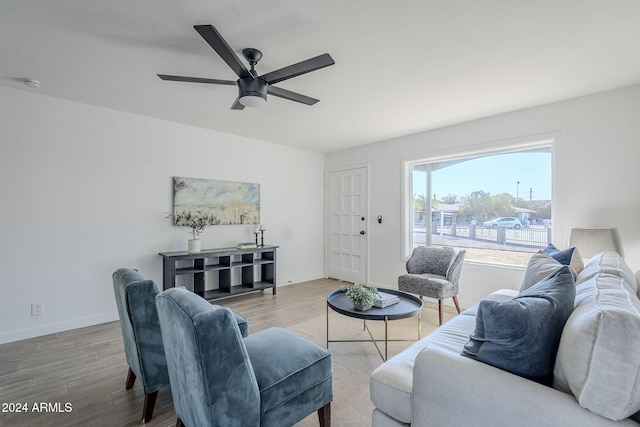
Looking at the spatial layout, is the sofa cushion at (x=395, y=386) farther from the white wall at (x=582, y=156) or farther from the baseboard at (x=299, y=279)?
the baseboard at (x=299, y=279)

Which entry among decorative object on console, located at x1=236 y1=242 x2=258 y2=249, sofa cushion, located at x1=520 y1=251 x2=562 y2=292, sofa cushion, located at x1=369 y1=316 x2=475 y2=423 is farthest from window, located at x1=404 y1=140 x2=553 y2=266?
sofa cushion, located at x1=369 y1=316 x2=475 y2=423

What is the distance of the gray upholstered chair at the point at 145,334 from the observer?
67.1 inches

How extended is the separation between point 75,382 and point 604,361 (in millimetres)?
3065

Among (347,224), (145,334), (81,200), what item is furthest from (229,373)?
(347,224)

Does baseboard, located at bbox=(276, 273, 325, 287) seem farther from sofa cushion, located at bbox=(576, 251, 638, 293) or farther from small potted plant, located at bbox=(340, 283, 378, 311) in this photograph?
sofa cushion, located at bbox=(576, 251, 638, 293)

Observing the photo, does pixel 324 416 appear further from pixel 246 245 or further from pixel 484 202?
pixel 484 202

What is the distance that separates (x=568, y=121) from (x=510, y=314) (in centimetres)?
309

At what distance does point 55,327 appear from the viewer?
3.08 meters

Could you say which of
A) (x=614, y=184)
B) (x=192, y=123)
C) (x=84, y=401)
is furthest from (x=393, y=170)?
(x=84, y=401)

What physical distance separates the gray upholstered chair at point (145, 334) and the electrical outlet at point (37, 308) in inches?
81.5

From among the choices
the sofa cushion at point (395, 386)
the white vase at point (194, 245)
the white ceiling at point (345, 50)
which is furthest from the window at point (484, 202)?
the white vase at point (194, 245)

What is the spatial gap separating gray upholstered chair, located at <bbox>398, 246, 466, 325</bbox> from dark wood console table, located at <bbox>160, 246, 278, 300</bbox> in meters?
2.07

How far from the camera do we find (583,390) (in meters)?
0.90

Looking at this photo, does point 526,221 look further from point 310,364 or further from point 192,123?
point 192,123
